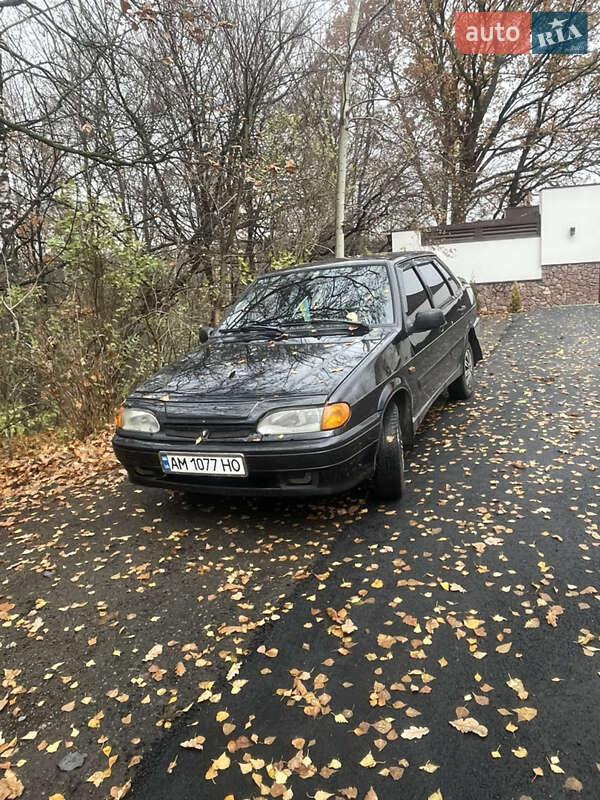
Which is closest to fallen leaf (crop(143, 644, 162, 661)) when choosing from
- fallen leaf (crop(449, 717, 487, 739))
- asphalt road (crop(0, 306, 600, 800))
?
asphalt road (crop(0, 306, 600, 800))

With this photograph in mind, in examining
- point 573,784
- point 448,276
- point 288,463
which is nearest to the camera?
point 573,784

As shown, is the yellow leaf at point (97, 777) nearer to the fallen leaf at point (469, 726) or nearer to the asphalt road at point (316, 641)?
the asphalt road at point (316, 641)

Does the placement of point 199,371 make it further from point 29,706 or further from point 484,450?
point 484,450

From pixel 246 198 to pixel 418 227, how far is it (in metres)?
6.71

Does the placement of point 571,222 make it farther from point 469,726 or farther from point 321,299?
point 469,726

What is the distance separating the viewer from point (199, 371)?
3582 mm

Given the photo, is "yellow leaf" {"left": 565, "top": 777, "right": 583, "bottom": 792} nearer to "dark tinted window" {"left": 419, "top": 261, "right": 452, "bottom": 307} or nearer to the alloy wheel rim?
"dark tinted window" {"left": 419, "top": 261, "right": 452, "bottom": 307}

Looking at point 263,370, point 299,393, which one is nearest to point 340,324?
point 263,370

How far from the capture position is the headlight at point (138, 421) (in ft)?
10.7

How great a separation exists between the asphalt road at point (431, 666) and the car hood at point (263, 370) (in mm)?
999

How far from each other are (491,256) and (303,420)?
54.1 ft

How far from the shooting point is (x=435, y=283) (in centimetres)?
523

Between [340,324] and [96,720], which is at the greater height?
[340,324]

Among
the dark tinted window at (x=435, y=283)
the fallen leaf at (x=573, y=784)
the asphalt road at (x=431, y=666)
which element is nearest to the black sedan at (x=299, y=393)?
the dark tinted window at (x=435, y=283)
